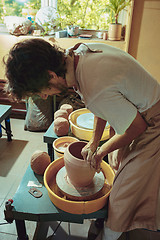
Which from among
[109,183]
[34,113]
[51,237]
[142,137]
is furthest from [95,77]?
[34,113]

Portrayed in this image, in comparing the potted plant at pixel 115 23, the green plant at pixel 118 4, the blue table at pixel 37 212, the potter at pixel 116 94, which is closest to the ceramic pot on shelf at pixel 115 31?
the potted plant at pixel 115 23

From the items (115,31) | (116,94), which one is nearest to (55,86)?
(116,94)

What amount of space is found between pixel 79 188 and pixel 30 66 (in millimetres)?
816

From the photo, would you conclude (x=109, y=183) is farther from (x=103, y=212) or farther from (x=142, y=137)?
(x=142, y=137)

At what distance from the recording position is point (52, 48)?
0.99m

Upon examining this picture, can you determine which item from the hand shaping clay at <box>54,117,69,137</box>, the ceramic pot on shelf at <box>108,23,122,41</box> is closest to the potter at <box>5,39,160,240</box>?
the hand shaping clay at <box>54,117,69,137</box>

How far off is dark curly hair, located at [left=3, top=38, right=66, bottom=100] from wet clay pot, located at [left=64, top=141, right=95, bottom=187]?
1.49ft

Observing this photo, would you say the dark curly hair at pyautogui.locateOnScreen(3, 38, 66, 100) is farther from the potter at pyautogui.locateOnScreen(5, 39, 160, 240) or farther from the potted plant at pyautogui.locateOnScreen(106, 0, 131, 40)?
the potted plant at pyautogui.locateOnScreen(106, 0, 131, 40)

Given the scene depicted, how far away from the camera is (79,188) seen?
1.31m

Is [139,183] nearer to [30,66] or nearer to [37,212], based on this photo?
[37,212]

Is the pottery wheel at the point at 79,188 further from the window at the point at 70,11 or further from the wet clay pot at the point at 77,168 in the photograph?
the window at the point at 70,11

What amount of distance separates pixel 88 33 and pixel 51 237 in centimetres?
278

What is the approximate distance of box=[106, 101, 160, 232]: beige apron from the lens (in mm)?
1101

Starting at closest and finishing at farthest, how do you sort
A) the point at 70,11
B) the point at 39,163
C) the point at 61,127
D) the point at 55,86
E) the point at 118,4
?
1. the point at 55,86
2. the point at 39,163
3. the point at 61,127
4. the point at 118,4
5. the point at 70,11
